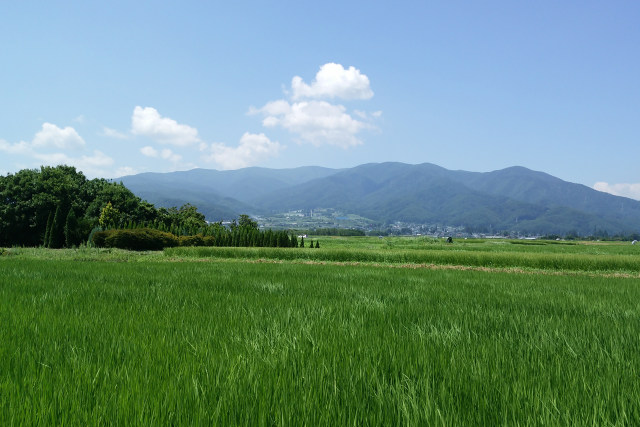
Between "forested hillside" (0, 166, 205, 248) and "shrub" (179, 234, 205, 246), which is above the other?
"forested hillside" (0, 166, 205, 248)

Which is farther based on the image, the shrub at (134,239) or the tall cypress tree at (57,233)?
the tall cypress tree at (57,233)

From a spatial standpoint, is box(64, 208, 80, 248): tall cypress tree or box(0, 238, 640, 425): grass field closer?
box(0, 238, 640, 425): grass field

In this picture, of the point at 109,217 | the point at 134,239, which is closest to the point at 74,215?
the point at 109,217

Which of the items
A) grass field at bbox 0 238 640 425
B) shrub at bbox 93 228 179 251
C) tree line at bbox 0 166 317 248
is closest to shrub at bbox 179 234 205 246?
tree line at bbox 0 166 317 248

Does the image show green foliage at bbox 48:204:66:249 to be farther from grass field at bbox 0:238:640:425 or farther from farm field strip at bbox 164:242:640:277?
grass field at bbox 0:238:640:425

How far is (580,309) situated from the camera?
6.29 meters

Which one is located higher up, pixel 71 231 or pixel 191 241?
pixel 71 231

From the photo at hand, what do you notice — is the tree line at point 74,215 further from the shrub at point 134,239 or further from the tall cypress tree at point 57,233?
the shrub at point 134,239

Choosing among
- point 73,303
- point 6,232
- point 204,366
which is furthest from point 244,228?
point 204,366

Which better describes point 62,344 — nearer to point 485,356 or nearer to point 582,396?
point 485,356

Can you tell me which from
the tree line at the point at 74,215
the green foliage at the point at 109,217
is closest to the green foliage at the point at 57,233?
the tree line at the point at 74,215

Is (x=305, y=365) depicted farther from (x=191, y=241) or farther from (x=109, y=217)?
(x=109, y=217)

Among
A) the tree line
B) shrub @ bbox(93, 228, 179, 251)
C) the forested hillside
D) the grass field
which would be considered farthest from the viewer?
the forested hillside

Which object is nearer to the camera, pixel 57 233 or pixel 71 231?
pixel 71 231
